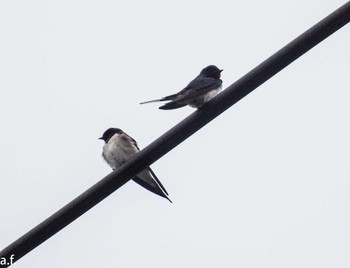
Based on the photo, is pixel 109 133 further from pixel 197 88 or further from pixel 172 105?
pixel 172 105

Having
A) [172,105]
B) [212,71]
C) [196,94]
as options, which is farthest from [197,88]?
[212,71]

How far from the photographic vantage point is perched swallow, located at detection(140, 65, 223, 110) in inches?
146

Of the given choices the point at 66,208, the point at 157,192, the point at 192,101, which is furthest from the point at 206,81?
the point at 66,208

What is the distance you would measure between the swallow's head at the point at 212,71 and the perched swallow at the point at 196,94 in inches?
9.3

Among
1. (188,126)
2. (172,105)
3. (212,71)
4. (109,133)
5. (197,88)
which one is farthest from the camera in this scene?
(109,133)

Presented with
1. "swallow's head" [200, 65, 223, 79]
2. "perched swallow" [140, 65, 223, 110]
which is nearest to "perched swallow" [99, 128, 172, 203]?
"swallow's head" [200, 65, 223, 79]

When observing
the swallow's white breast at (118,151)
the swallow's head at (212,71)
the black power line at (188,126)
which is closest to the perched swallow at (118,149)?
the swallow's white breast at (118,151)

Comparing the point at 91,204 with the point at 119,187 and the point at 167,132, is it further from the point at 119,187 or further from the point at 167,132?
the point at 167,132

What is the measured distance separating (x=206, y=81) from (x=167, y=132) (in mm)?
1809

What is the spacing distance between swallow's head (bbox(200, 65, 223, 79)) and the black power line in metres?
2.20

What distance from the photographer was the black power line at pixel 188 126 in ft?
7.58

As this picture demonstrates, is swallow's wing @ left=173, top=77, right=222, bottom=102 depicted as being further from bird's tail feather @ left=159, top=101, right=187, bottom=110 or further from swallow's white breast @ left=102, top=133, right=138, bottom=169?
swallow's white breast @ left=102, top=133, right=138, bottom=169

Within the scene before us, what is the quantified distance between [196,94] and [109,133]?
8.96ft

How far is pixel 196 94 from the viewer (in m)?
3.81
